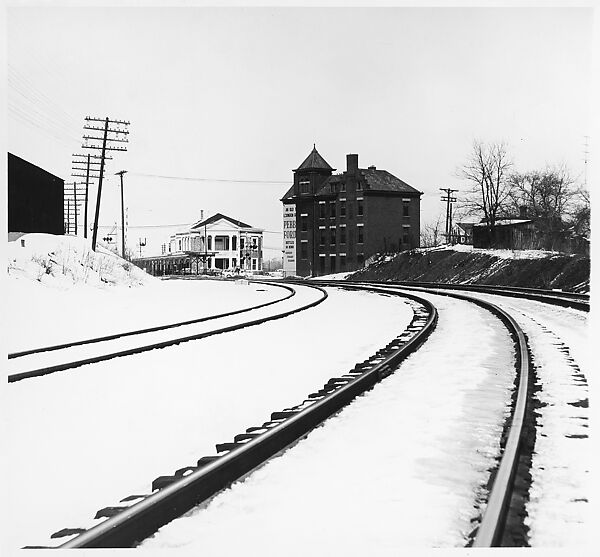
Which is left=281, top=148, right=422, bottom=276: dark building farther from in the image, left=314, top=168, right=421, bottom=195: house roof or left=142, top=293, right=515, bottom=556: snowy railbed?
left=142, top=293, right=515, bottom=556: snowy railbed

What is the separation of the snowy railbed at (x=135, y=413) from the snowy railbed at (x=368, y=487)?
2.17 feet

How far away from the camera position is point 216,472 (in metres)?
3.62

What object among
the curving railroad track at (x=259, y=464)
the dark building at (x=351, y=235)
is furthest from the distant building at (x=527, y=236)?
the curving railroad track at (x=259, y=464)

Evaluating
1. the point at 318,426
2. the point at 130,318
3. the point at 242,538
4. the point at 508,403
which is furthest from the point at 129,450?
the point at 130,318

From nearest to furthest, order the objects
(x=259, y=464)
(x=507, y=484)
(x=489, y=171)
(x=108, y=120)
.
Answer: (x=507, y=484) → (x=259, y=464) → (x=108, y=120) → (x=489, y=171)

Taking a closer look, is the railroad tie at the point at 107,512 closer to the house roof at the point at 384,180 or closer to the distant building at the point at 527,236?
the house roof at the point at 384,180

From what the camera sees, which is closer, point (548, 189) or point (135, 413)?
point (135, 413)

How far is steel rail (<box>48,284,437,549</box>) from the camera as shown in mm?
2924

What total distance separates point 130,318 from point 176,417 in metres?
9.38

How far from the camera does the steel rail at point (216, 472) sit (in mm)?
2924

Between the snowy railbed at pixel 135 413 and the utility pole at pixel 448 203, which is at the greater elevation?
the utility pole at pixel 448 203

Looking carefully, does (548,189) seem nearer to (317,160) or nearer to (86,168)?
(317,160)

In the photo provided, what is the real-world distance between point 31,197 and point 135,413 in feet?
10.7

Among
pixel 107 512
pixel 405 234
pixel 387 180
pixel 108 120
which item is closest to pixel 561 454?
pixel 107 512
